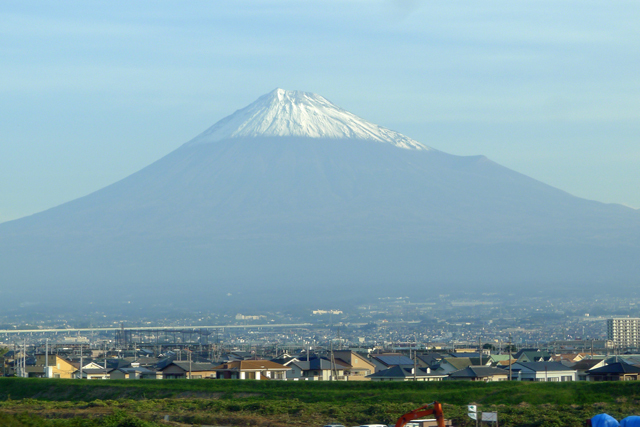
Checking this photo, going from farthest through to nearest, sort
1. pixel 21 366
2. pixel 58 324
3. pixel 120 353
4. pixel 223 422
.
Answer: pixel 58 324 < pixel 120 353 < pixel 21 366 < pixel 223 422

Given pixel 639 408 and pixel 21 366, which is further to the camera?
pixel 21 366

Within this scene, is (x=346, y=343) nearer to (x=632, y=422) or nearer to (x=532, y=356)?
(x=532, y=356)

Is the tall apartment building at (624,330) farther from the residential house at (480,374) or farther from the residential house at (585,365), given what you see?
the residential house at (480,374)

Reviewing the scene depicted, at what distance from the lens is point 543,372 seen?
1801 inches

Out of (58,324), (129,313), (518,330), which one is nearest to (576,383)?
(518,330)

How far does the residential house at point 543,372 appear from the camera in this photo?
45.7 meters

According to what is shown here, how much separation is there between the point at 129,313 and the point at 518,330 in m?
82.5

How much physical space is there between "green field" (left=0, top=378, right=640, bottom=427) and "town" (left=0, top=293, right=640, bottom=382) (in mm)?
4635

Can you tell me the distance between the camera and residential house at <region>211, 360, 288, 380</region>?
46.4 metres

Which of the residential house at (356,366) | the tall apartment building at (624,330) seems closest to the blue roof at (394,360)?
the residential house at (356,366)

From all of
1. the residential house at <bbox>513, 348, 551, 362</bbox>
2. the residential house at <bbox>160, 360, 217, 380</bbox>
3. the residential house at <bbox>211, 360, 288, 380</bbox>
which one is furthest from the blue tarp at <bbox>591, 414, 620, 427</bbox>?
the residential house at <bbox>513, 348, 551, 362</bbox>

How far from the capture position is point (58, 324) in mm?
172625

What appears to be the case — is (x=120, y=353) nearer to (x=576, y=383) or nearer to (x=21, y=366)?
(x=21, y=366)

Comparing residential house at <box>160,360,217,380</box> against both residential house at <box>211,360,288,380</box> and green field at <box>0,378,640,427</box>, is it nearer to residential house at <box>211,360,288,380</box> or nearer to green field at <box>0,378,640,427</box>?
residential house at <box>211,360,288,380</box>
